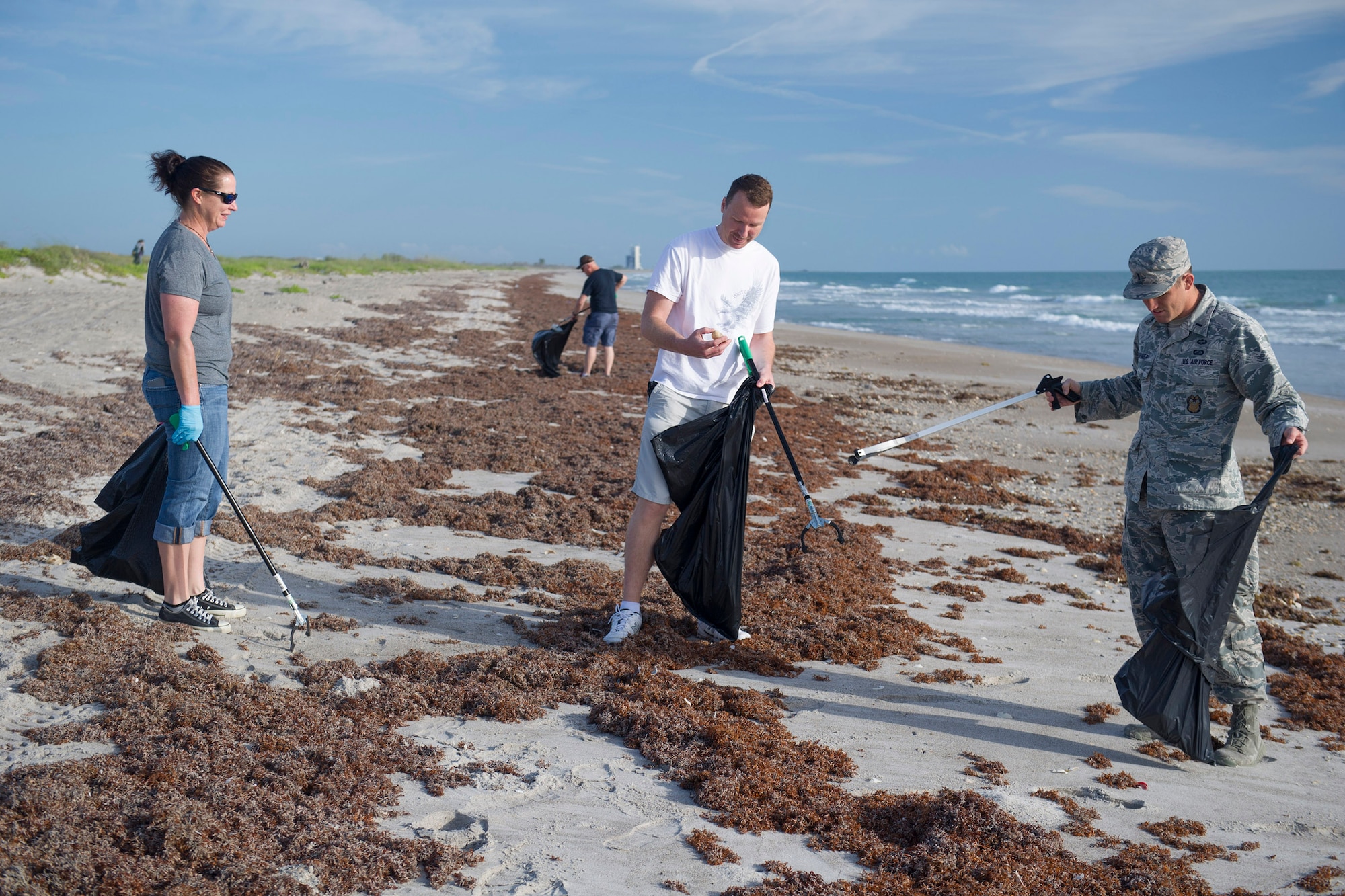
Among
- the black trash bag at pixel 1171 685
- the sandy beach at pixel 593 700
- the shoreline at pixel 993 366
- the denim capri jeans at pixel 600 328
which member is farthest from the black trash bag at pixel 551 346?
the black trash bag at pixel 1171 685

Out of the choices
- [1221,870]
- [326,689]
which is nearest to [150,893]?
[326,689]

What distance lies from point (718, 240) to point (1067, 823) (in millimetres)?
2545

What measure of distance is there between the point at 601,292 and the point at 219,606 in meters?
8.67

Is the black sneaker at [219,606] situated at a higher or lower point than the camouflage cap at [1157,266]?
lower

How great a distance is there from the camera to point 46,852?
2320 millimetres

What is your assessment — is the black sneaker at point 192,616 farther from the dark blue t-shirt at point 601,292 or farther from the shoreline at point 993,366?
the shoreline at point 993,366

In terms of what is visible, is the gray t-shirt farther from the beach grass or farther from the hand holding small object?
the beach grass

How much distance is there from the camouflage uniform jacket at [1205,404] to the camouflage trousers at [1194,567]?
0.07m

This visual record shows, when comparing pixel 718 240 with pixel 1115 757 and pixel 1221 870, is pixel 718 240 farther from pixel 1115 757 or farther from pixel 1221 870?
pixel 1221 870

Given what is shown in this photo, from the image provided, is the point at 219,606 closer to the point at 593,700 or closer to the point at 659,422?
the point at 593,700

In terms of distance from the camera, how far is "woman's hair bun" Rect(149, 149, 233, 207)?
142 inches

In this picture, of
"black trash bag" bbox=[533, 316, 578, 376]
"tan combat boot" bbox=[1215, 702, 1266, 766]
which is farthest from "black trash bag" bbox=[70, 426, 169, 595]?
"black trash bag" bbox=[533, 316, 578, 376]

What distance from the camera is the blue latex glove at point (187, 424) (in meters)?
3.56

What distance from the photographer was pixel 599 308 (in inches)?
A: 485
